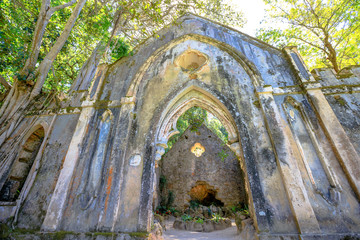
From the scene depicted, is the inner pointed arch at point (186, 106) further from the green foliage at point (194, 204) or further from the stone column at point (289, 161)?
the green foliage at point (194, 204)

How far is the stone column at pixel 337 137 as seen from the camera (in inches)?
132

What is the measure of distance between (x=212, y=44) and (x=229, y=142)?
347 centimetres

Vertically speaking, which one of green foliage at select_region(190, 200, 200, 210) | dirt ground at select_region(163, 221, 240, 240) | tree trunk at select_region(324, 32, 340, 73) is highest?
tree trunk at select_region(324, 32, 340, 73)

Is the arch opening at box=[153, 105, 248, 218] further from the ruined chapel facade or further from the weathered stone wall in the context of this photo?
the ruined chapel facade

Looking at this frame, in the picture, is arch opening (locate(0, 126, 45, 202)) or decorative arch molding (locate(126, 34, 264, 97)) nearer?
arch opening (locate(0, 126, 45, 202))

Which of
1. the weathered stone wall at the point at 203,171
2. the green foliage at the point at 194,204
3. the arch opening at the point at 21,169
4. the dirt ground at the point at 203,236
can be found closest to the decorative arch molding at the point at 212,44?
the arch opening at the point at 21,169

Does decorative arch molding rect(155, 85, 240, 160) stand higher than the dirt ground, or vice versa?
decorative arch molding rect(155, 85, 240, 160)

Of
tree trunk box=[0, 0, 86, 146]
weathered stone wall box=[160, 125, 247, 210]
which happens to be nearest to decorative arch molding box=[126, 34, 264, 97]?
tree trunk box=[0, 0, 86, 146]

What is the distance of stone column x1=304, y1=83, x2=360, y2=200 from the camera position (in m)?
3.36

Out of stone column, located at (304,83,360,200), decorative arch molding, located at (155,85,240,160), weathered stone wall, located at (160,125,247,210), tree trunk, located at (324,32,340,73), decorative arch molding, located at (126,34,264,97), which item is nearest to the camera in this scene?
stone column, located at (304,83,360,200)

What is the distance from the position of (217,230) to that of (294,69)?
759cm

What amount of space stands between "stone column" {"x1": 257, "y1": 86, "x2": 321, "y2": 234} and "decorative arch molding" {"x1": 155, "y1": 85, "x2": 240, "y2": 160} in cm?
88

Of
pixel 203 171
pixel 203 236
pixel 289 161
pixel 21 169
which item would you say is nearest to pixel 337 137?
pixel 289 161

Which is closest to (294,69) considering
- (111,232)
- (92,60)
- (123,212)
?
(123,212)
